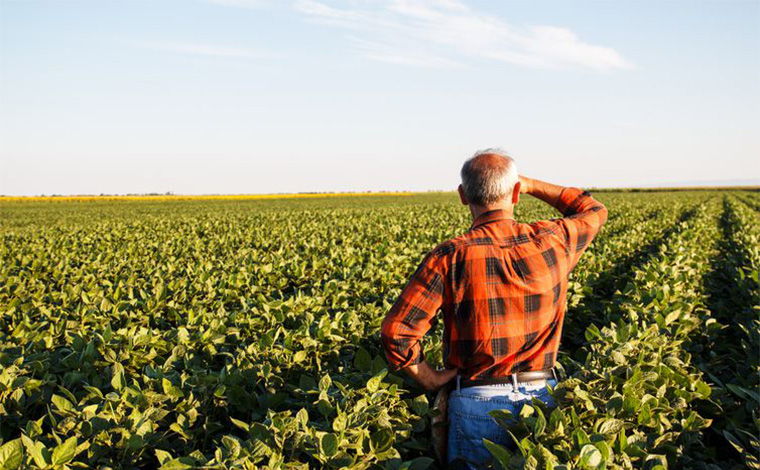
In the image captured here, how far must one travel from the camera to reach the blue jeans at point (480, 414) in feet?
8.07

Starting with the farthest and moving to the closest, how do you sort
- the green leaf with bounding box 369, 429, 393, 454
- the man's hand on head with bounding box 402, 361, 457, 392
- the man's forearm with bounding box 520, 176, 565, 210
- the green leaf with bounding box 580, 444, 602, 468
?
the man's forearm with bounding box 520, 176, 565, 210 < the man's hand on head with bounding box 402, 361, 457, 392 < the green leaf with bounding box 369, 429, 393, 454 < the green leaf with bounding box 580, 444, 602, 468

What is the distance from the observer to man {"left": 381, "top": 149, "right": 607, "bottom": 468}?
236 centimetres

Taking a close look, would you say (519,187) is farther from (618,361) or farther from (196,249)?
(196,249)

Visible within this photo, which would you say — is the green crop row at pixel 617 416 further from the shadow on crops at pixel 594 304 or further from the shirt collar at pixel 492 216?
the shirt collar at pixel 492 216

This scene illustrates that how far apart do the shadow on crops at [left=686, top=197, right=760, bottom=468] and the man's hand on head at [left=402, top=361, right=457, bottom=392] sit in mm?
1535

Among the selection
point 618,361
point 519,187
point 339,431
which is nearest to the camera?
point 339,431

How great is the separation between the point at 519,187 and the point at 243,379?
7.10ft

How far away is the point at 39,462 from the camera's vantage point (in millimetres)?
2074

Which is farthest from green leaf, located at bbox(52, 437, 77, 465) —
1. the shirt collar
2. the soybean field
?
the shirt collar

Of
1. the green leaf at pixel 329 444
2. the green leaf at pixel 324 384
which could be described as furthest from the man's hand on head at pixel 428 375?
the green leaf at pixel 329 444

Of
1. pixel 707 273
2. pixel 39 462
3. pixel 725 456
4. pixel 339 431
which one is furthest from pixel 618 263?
pixel 39 462

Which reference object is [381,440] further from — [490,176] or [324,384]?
[490,176]

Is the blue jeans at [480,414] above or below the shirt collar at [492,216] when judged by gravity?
below

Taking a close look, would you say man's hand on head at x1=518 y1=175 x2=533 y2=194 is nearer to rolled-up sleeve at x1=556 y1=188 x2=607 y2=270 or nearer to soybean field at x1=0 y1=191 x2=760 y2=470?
rolled-up sleeve at x1=556 y1=188 x2=607 y2=270
